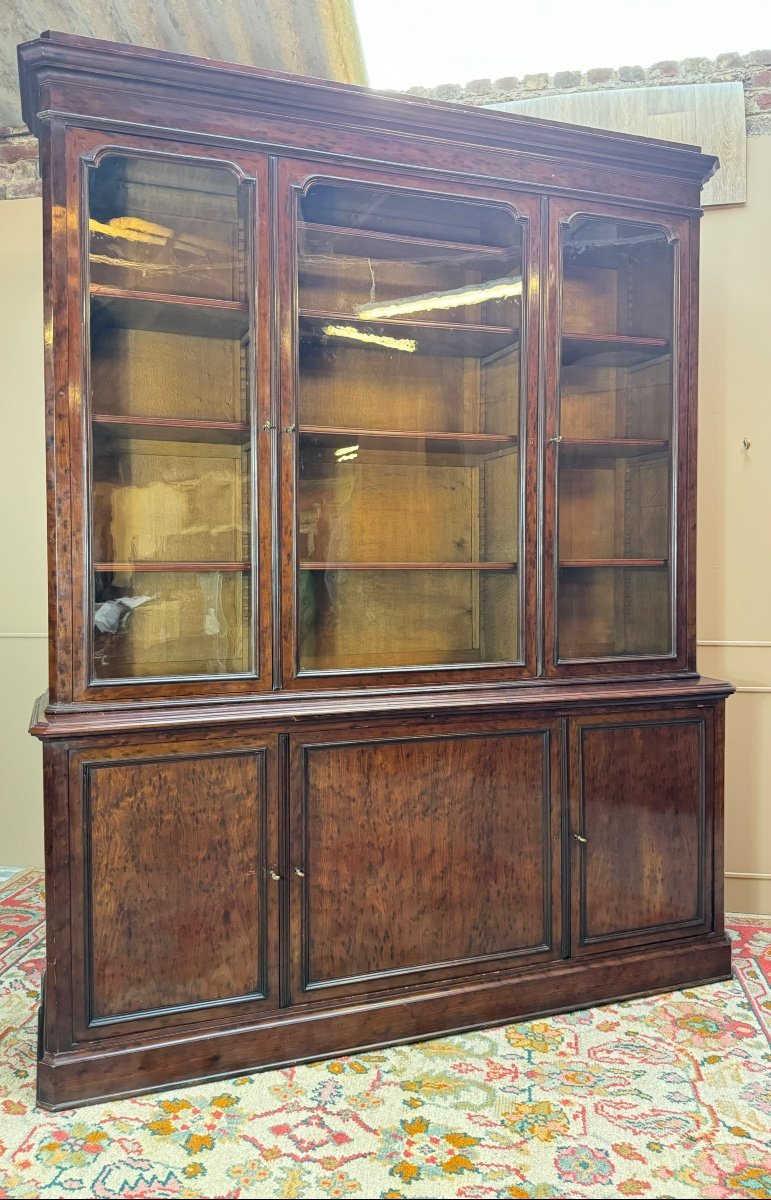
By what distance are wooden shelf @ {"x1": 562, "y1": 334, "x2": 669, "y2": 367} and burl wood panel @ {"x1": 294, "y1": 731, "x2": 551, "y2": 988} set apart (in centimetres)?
115

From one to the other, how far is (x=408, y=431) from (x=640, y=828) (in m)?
1.37

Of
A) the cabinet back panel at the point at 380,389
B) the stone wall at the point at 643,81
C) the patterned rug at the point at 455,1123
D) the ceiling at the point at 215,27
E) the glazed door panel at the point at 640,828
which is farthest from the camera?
the stone wall at the point at 643,81

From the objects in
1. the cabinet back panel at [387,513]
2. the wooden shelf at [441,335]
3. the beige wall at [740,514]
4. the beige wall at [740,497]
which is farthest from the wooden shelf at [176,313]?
the beige wall at [740,514]

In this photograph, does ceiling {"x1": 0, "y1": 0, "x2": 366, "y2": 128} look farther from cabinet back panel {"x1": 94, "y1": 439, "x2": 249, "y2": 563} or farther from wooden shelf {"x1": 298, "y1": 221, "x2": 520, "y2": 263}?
cabinet back panel {"x1": 94, "y1": 439, "x2": 249, "y2": 563}

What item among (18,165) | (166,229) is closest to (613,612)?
(166,229)

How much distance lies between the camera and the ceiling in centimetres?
252

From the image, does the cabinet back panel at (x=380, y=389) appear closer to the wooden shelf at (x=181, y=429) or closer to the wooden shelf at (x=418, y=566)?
the wooden shelf at (x=181, y=429)

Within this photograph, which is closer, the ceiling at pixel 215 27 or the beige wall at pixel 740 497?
the ceiling at pixel 215 27

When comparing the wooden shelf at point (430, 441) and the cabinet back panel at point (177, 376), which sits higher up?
the cabinet back panel at point (177, 376)

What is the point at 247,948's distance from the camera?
210 cm

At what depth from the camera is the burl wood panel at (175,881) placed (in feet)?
6.52

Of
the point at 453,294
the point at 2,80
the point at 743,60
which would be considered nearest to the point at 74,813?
the point at 453,294

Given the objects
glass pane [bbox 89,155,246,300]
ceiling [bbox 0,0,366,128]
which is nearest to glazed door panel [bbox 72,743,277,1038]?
glass pane [bbox 89,155,246,300]

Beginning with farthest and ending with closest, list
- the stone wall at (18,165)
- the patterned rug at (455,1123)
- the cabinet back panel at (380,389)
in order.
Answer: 1. the stone wall at (18,165)
2. the cabinet back panel at (380,389)
3. the patterned rug at (455,1123)
